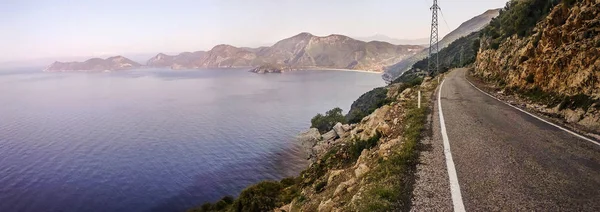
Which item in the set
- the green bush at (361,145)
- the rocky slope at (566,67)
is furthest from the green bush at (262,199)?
the rocky slope at (566,67)

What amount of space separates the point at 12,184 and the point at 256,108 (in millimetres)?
67152

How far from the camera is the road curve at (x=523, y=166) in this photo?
19.2ft

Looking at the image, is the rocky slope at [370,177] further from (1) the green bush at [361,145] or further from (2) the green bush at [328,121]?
(2) the green bush at [328,121]

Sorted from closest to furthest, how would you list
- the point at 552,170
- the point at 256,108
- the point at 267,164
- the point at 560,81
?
the point at 552,170, the point at 560,81, the point at 267,164, the point at 256,108

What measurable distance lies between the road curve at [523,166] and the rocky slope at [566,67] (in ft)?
6.02

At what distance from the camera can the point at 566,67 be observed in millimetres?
15891

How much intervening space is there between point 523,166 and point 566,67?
38.3 feet

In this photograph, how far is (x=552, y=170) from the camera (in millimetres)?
7359

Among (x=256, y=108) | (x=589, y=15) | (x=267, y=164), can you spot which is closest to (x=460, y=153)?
(x=589, y=15)

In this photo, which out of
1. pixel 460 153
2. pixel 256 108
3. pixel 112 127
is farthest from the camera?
pixel 256 108

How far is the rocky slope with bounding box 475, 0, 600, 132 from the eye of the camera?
13.1 m

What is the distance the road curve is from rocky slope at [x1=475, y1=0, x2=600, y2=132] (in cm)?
184

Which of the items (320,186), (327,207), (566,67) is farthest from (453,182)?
(566,67)

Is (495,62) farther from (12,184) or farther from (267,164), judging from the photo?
(12,184)
